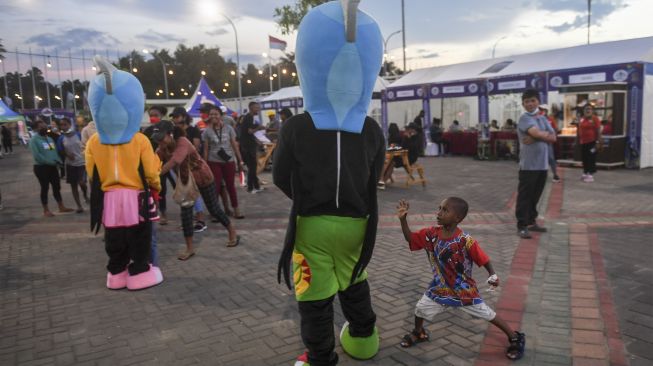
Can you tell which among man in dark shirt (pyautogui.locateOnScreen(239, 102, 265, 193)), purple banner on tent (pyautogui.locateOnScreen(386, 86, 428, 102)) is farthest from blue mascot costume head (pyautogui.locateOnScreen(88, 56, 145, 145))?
purple banner on tent (pyautogui.locateOnScreen(386, 86, 428, 102))

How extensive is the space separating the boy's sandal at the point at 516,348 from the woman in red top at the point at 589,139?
8286mm

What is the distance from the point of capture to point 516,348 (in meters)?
2.94

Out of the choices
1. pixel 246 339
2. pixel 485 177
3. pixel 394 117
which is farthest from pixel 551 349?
pixel 394 117

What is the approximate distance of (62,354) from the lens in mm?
3184

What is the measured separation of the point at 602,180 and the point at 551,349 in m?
8.47

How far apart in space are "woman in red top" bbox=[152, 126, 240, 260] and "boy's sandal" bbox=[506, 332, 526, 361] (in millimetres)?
3520

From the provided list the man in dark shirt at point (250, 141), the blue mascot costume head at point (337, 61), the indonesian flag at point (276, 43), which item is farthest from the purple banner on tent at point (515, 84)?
the indonesian flag at point (276, 43)

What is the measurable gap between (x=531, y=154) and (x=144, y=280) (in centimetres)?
451

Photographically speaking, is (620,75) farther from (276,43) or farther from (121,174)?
(276,43)

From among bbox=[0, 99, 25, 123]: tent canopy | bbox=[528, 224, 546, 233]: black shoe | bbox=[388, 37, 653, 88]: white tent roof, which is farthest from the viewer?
bbox=[388, 37, 653, 88]: white tent roof

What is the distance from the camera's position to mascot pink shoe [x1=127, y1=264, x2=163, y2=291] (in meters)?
4.36

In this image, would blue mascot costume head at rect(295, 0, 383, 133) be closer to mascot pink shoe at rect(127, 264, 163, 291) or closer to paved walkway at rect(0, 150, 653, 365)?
paved walkway at rect(0, 150, 653, 365)

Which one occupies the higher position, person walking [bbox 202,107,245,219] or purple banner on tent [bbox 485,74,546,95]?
purple banner on tent [bbox 485,74,546,95]

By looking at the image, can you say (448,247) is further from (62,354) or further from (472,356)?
(62,354)
